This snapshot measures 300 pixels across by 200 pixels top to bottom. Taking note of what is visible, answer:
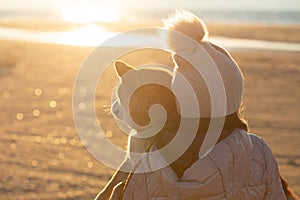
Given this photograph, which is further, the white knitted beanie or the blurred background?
the blurred background

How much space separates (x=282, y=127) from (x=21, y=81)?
20.2 ft

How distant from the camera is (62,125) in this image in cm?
925

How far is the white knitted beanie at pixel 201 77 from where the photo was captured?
296cm

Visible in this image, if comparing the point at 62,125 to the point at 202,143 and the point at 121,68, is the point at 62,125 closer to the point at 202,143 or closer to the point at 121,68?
the point at 121,68

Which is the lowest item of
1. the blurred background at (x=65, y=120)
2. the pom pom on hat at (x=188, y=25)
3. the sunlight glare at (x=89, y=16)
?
the sunlight glare at (x=89, y=16)

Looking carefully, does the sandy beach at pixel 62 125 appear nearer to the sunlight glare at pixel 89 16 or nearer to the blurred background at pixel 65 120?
the blurred background at pixel 65 120

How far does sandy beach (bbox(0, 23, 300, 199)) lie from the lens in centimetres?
661

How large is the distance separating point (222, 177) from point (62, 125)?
255 inches

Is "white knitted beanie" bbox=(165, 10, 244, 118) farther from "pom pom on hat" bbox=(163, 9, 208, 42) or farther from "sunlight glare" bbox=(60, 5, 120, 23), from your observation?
"sunlight glare" bbox=(60, 5, 120, 23)

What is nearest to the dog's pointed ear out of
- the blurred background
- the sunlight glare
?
the blurred background

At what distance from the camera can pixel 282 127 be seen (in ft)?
30.6

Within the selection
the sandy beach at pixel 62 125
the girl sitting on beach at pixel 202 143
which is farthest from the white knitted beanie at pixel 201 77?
the sandy beach at pixel 62 125

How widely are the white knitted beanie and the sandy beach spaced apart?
20.8 inches

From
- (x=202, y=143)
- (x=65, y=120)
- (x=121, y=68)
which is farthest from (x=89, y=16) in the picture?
(x=202, y=143)
